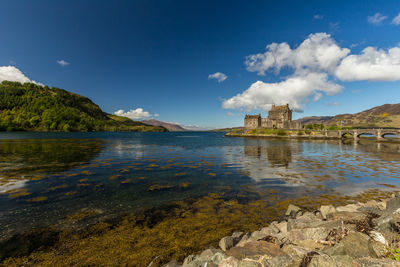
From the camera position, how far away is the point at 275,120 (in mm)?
173125

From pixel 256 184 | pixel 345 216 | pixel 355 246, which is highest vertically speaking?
pixel 355 246

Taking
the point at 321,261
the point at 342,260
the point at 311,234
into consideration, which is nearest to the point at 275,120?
the point at 311,234

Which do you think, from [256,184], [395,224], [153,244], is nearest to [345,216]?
[395,224]

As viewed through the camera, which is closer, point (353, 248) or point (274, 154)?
A: point (353, 248)

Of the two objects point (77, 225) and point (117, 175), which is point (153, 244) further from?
point (117, 175)

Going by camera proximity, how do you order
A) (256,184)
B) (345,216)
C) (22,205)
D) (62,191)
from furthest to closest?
(256,184) → (62,191) → (22,205) → (345,216)

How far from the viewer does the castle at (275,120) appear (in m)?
160

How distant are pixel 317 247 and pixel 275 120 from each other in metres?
184

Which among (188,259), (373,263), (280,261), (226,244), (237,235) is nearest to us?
(373,263)

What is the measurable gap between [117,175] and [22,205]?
31.0 ft

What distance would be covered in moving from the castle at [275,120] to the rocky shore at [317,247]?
544 ft

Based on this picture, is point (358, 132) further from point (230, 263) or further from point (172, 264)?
point (172, 264)

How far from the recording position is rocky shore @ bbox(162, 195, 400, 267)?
213 inches

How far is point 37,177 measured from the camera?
20.3m
